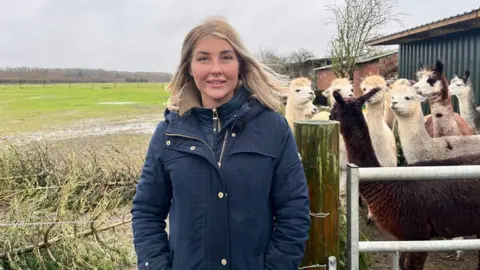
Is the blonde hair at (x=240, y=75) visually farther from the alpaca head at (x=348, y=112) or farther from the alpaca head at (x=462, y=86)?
the alpaca head at (x=462, y=86)

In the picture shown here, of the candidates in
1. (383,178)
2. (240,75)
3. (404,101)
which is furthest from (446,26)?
(240,75)

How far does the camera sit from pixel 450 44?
9.58 metres

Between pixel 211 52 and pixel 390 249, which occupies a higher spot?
pixel 211 52

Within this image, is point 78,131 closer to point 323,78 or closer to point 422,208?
point 323,78

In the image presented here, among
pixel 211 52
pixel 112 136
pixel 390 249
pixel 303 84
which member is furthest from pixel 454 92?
pixel 112 136

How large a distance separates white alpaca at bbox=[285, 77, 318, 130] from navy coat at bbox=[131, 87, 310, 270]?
5.60 m

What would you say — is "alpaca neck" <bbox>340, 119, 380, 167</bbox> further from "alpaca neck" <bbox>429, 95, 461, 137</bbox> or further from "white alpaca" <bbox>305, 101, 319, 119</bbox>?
"white alpaca" <bbox>305, 101, 319, 119</bbox>

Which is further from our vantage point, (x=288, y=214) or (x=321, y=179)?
(x=321, y=179)

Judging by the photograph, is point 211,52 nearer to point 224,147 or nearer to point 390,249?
point 224,147

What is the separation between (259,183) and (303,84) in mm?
5997

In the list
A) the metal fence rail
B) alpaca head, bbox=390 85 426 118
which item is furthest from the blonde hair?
alpaca head, bbox=390 85 426 118

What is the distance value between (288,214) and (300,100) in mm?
5814

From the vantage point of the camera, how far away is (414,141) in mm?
5754

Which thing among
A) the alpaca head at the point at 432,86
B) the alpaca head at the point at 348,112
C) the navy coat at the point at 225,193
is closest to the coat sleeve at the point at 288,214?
the navy coat at the point at 225,193
